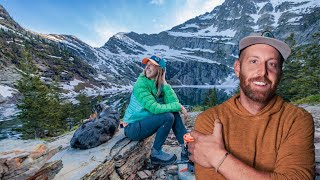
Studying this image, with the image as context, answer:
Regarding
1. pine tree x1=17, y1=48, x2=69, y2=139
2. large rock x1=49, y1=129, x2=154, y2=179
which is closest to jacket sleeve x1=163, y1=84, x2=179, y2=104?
large rock x1=49, y1=129, x2=154, y2=179

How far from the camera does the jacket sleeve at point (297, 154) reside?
1.95 meters

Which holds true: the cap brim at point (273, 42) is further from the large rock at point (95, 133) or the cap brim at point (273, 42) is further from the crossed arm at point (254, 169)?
the large rock at point (95, 133)

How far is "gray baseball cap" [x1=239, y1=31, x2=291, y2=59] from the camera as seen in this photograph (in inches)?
92.1

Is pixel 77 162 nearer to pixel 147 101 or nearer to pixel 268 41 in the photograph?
pixel 147 101

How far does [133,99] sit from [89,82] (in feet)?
515

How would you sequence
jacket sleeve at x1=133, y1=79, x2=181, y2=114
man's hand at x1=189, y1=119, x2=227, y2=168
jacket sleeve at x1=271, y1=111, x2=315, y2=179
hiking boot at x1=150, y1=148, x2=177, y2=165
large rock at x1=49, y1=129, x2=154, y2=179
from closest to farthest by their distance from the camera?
1. jacket sleeve at x1=271, y1=111, x2=315, y2=179
2. man's hand at x1=189, y1=119, x2=227, y2=168
3. large rock at x1=49, y1=129, x2=154, y2=179
4. jacket sleeve at x1=133, y1=79, x2=181, y2=114
5. hiking boot at x1=150, y1=148, x2=177, y2=165

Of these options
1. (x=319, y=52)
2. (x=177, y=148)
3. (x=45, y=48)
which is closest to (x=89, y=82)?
(x=45, y=48)

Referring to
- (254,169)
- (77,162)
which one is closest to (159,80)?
(77,162)

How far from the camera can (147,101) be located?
5.36m

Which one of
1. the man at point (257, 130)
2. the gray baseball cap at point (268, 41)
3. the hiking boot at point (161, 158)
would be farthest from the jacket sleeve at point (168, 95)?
the gray baseball cap at point (268, 41)

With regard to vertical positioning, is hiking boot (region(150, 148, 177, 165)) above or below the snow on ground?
above

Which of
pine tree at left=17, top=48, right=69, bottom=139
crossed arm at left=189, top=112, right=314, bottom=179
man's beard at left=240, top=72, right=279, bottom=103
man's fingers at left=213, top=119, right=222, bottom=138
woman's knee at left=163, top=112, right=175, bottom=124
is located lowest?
pine tree at left=17, top=48, right=69, bottom=139

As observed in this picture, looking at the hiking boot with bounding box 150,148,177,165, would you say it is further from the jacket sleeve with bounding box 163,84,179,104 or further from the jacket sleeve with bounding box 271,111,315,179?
the jacket sleeve with bounding box 271,111,315,179

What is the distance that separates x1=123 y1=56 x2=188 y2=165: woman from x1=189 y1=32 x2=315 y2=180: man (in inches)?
117
